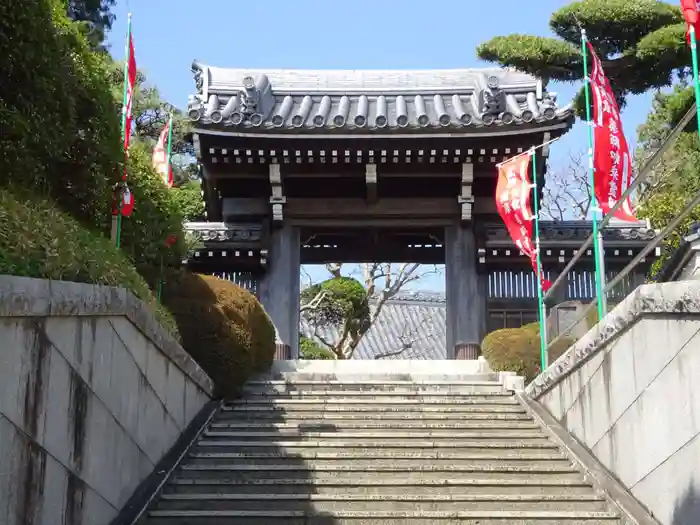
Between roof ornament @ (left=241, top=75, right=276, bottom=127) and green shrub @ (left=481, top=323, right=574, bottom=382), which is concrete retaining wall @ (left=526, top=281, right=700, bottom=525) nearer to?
green shrub @ (left=481, top=323, right=574, bottom=382)

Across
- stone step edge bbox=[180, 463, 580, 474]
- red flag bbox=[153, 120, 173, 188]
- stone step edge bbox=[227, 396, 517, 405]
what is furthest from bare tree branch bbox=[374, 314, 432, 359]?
stone step edge bbox=[180, 463, 580, 474]

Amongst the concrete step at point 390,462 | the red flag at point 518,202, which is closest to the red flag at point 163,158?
the red flag at point 518,202

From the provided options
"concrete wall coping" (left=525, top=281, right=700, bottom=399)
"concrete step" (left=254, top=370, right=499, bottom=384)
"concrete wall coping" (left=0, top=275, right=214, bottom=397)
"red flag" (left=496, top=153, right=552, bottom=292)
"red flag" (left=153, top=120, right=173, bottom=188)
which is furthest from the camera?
"red flag" (left=153, top=120, right=173, bottom=188)

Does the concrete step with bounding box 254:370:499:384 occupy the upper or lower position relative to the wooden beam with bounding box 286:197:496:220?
lower

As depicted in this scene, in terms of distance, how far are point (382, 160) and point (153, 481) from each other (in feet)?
22.9

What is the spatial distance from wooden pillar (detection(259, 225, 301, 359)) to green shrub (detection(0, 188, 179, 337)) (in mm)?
5829

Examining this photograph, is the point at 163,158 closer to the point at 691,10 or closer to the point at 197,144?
the point at 197,144

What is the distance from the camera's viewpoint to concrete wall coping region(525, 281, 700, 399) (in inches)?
161

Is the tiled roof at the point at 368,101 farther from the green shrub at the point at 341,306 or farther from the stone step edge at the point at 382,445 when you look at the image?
the stone step edge at the point at 382,445

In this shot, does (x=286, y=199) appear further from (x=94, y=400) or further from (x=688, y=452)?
(x=688, y=452)

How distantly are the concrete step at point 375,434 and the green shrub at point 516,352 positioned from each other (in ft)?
6.98

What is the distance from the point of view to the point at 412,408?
771 cm

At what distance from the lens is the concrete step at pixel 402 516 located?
5066 mm

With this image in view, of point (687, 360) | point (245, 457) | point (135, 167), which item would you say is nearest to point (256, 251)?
point (135, 167)
